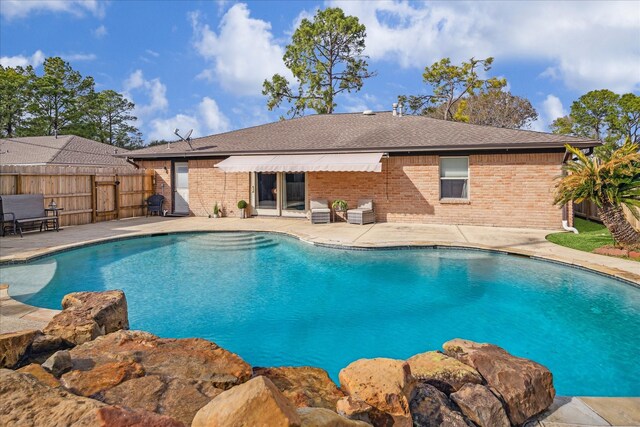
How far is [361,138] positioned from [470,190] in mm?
7373

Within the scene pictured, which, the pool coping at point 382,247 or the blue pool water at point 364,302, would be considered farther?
the pool coping at point 382,247

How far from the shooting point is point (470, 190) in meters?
22.2

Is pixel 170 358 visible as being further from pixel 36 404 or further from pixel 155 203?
pixel 155 203

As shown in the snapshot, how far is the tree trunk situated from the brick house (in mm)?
4216

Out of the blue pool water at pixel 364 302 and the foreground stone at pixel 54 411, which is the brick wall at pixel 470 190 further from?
the foreground stone at pixel 54 411

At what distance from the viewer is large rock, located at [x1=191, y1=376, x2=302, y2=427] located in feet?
8.80

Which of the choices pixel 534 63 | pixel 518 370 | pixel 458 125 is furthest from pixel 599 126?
pixel 518 370

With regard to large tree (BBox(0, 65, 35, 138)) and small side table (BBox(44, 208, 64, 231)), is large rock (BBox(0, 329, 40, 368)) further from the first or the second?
large tree (BBox(0, 65, 35, 138))

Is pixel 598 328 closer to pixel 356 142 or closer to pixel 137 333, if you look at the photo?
pixel 137 333

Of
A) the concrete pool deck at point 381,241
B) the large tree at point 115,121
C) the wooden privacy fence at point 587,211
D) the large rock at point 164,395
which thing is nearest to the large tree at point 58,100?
the large tree at point 115,121

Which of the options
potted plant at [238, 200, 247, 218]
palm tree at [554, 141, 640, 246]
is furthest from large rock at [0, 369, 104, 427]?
potted plant at [238, 200, 247, 218]

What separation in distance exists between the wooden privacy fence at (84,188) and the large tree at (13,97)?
3611cm

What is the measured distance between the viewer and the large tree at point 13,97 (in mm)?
49906

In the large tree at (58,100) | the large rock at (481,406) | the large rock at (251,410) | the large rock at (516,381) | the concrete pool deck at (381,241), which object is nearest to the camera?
the large rock at (251,410)
